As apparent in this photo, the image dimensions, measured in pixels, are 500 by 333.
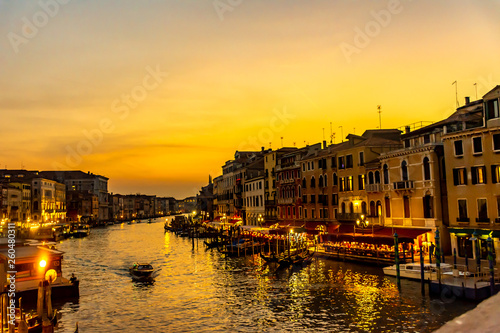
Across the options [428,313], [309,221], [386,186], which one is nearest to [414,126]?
[386,186]

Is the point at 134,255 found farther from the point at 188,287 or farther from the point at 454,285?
the point at 454,285

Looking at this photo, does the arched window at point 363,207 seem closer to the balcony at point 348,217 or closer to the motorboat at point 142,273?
the balcony at point 348,217

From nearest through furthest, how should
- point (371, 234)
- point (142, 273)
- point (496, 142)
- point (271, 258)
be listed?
point (496, 142) → point (142, 273) → point (371, 234) → point (271, 258)

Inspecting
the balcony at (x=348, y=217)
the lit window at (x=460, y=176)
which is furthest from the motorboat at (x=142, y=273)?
the lit window at (x=460, y=176)

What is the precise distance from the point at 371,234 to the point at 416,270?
1108 cm

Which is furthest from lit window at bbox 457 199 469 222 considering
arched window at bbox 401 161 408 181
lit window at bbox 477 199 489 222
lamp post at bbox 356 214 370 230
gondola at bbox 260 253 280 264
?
gondola at bbox 260 253 280 264

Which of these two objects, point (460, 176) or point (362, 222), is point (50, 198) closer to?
point (362, 222)

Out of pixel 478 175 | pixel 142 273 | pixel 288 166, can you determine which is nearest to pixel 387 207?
pixel 478 175

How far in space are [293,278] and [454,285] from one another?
41.8 ft

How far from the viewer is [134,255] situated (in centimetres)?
5634

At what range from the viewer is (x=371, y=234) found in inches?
1578

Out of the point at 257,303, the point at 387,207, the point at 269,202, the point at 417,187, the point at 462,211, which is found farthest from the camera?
the point at 269,202

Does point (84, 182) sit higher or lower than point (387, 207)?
higher

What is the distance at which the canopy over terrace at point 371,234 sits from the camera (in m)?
35.7
